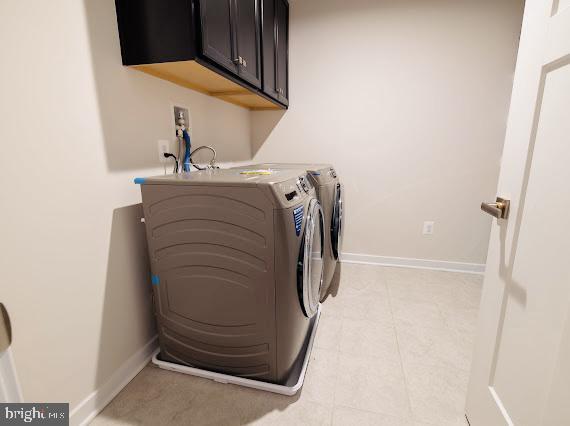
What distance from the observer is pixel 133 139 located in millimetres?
1325

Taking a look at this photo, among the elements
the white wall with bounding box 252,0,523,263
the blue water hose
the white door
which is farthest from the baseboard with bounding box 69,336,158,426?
the white wall with bounding box 252,0,523,263

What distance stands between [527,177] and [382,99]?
1829 millimetres

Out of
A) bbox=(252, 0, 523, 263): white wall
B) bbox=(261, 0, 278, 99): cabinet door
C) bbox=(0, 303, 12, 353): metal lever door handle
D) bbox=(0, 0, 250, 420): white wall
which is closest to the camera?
bbox=(0, 303, 12, 353): metal lever door handle

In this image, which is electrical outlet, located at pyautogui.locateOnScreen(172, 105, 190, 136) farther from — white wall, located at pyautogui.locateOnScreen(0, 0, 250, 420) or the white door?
the white door

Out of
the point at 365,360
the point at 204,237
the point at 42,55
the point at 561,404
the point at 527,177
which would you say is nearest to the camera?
the point at 561,404

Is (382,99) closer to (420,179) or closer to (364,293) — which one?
(420,179)

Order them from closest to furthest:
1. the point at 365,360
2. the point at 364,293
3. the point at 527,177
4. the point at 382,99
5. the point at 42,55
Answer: the point at 527,177 → the point at 42,55 → the point at 365,360 → the point at 364,293 → the point at 382,99

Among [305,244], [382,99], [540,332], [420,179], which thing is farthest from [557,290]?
[382,99]

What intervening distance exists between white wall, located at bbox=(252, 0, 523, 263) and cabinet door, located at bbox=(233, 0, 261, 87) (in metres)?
0.82

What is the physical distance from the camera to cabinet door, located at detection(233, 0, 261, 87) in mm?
1527

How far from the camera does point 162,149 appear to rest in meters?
1.53

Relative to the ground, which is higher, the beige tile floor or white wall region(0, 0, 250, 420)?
white wall region(0, 0, 250, 420)

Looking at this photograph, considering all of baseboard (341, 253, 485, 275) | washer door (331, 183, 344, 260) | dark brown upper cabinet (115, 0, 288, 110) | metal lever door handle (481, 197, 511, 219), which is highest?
dark brown upper cabinet (115, 0, 288, 110)

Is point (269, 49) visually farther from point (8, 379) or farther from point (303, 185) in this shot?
point (8, 379)
